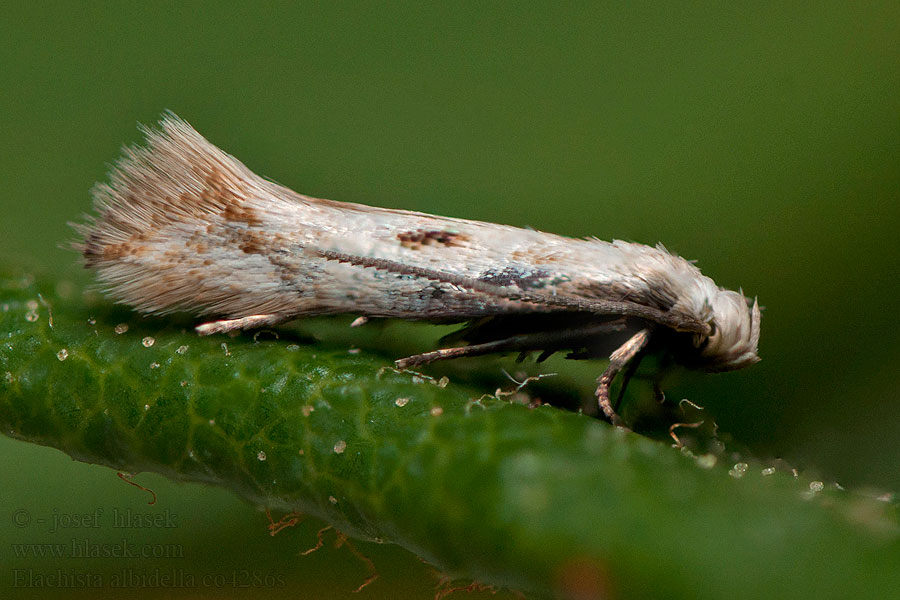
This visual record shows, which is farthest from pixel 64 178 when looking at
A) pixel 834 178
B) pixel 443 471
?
pixel 834 178

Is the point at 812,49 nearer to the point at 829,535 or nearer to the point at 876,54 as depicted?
the point at 876,54

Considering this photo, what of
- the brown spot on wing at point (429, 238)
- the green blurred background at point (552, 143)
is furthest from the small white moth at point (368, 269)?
the green blurred background at point (552, 143)

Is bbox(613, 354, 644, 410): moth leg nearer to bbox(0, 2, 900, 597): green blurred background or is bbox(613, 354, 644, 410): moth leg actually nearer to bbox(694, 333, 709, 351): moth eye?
bbox(694, 333, 709, 351): moth eye

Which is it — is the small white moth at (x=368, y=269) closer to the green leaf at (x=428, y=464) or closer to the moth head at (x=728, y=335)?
the moth head at (x=728, y=335)

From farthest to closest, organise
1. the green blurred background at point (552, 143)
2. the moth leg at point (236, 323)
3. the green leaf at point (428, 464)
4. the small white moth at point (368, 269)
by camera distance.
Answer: the green blurred background at point (552, 143), the small white moth at point (368, 269), the moth leg at point (236, 323), the green leaf at point (428, 464)

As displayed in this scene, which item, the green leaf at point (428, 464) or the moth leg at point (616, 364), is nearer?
the green leaf at point (428, 464)

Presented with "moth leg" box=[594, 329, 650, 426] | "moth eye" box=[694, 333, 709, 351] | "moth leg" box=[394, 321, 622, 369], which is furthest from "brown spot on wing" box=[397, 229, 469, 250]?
"moth eye" box=[694, 333, 709, 351]
